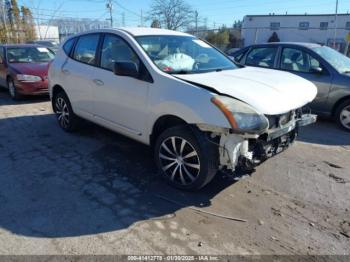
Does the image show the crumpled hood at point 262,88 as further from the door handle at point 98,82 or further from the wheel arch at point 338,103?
the wheel arch at point 338,103

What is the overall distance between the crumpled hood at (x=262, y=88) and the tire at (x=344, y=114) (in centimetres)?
244

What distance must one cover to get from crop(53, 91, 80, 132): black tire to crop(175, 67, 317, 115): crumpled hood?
106 inches

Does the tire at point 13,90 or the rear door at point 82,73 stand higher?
the rear door at point 82,73

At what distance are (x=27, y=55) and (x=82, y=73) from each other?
5597 mm

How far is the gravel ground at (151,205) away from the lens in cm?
270

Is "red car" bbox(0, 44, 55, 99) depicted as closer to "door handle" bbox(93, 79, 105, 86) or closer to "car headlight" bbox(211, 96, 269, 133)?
"door handle" bbox(93, 79, 105, 86)

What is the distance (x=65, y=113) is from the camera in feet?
18.3

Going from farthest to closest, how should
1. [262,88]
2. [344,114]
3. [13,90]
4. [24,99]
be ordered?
1. [24,99]
2. [13,90]
3. [344,114]
4. [262,88]

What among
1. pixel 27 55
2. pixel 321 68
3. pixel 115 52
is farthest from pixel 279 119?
pixel 27 55

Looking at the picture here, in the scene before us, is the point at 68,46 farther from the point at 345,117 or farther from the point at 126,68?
the point at 345,117

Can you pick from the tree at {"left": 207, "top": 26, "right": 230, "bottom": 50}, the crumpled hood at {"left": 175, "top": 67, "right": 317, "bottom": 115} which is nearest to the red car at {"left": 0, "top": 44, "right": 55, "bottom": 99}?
the crumpled hood at {"left": 175, "top": 67, "right": 317, "bottom": 115}

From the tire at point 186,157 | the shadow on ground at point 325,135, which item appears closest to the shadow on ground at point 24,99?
the tire at point 186,157

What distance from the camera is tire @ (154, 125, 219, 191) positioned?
3.19 m

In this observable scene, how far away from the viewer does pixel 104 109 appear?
175 inches
